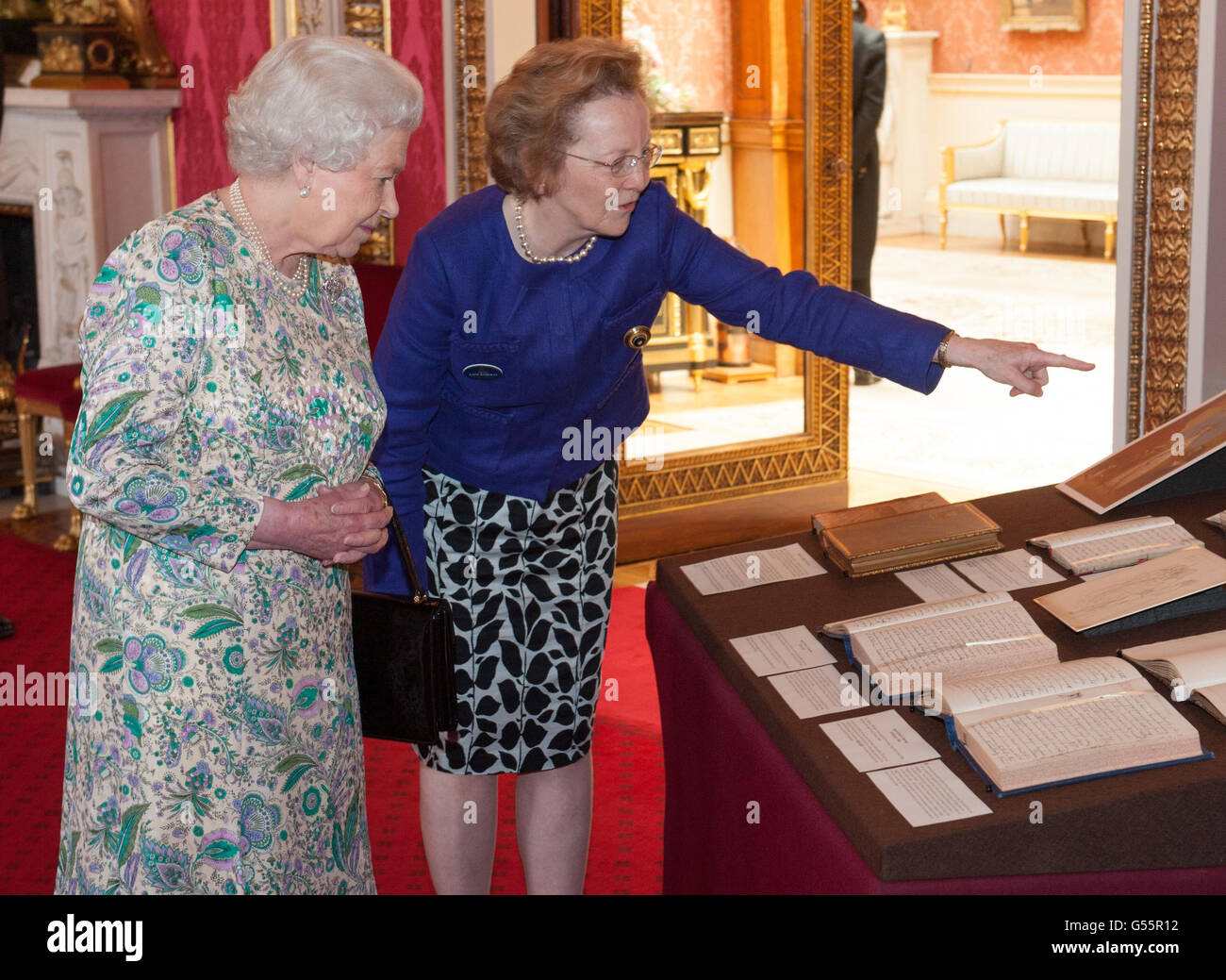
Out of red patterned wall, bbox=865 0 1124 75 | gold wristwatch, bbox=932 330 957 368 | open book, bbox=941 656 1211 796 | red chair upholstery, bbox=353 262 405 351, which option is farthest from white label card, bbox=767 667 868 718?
red patterned wall, bbox=865 0 1124 75

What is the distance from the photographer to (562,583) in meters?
2.77

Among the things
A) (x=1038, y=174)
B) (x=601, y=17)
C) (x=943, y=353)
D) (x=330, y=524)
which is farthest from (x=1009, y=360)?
(x=1038, y=174)

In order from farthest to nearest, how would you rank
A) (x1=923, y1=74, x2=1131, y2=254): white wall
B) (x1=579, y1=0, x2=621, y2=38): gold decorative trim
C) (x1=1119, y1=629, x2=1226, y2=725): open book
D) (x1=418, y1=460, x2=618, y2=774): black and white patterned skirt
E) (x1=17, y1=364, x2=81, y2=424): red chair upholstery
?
(x1=923, y1=74, x2=1131, y2=254): white wall < (x1=17, y1=364, x2=81, y2=424): red chair upholstery < (x1=579, y1=0, x2=621, y2=38): gold decorative trim < (x1=418, y1=460, x2=618, y2=774): black and white patterned skirt < (x1=1119, y1=629, x2=1226, y2=725): open book

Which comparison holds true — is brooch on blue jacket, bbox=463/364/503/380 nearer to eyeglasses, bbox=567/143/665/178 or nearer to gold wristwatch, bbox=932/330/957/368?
eyeglasses, bbox=567/143/665/178

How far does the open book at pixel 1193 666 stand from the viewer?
6.98ft

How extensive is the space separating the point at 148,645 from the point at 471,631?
0.78 metres

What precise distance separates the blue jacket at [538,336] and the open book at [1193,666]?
65 centimetres

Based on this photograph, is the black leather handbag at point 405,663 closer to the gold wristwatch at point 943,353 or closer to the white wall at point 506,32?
the gold wristwatch at point 943,353

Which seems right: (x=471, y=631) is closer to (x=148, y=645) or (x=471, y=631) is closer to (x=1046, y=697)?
(x=148, y=645)

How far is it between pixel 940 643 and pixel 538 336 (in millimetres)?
819

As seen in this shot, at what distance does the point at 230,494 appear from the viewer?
2029 millimetres

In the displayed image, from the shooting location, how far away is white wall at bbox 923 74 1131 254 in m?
14.5

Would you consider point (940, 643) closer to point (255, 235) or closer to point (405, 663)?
point (405, 663)
